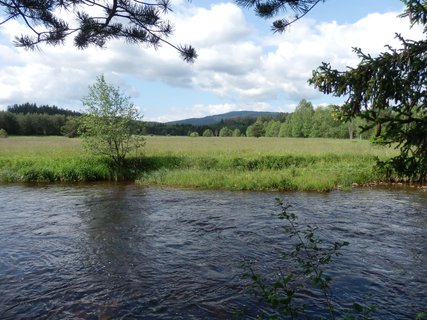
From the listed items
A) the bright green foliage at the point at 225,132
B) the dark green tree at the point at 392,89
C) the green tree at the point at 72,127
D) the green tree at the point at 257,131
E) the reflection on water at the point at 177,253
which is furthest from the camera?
the bright green foliage at the point at 225,132

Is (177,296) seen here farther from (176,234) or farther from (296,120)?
(296,120)

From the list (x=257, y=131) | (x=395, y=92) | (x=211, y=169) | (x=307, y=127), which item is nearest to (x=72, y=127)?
(x=211, y=169)

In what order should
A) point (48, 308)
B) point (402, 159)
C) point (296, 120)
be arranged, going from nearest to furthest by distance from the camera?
point (402, 159), point (48, 308), point (296, 120)

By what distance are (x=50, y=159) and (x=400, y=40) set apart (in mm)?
27183

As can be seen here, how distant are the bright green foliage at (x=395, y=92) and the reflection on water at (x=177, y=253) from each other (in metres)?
3.02

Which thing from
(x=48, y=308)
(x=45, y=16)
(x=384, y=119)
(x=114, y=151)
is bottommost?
(x=48, y=308)

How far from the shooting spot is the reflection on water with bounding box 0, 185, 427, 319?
7172 mm

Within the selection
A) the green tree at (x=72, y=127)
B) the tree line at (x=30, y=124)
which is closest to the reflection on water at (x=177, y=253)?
the green tree at (x=72, y=127)

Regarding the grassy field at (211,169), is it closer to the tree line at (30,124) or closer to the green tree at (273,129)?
the tree line at (30,124)

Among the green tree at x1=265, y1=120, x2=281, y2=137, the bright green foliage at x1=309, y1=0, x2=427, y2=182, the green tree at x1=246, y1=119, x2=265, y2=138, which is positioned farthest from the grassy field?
the green tree at x1=246, y1=119, x2=265, y2=138

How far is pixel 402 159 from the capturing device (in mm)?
5625

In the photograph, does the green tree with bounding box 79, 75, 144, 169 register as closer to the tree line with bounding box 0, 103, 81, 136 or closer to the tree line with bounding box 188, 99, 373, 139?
the tree line with bounding box 188, 99, 373, 139

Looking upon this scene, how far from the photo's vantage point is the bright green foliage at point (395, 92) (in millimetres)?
5403

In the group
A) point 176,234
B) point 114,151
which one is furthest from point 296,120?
point 176,234
